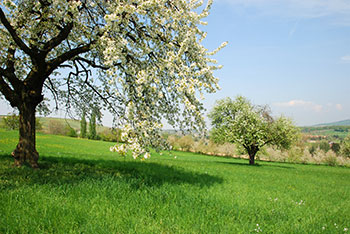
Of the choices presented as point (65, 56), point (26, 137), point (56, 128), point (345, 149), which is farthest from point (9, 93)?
point (345, 149)

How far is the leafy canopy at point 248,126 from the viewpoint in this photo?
31.6 m

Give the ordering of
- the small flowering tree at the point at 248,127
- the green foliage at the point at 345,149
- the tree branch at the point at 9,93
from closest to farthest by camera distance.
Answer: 1. the tree branch at the point at 9,93
2. the small flowering tree at the point at 248,127
3. the green foliage at the point at 345,149

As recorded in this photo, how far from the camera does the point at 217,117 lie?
35.8 metres

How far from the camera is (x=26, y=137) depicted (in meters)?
10.6

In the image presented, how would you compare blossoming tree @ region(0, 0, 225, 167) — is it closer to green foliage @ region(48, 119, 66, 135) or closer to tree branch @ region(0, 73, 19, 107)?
tree branch @ region(0, 73, 19, 107)

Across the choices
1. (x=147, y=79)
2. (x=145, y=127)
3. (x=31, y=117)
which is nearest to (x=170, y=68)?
(x=147, y=79)

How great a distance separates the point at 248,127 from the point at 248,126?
17 cm

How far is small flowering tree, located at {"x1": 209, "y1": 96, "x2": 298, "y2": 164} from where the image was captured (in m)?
31.6

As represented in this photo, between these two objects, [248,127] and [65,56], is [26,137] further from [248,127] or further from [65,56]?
[248,127]

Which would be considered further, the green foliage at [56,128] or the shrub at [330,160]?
the green foliage at [56,128]

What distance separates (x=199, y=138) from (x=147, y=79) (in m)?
2.94

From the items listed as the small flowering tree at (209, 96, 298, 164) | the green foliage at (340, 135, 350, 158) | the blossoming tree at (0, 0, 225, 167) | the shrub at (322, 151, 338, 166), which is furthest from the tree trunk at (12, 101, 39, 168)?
the green foliage at (340, 135, 350, 158)

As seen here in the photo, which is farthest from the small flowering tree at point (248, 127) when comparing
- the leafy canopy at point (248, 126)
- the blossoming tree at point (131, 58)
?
the blossoming tree at point (131, 58)

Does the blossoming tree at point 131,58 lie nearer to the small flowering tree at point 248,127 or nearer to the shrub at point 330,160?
the small flowering tree at point 248,127
